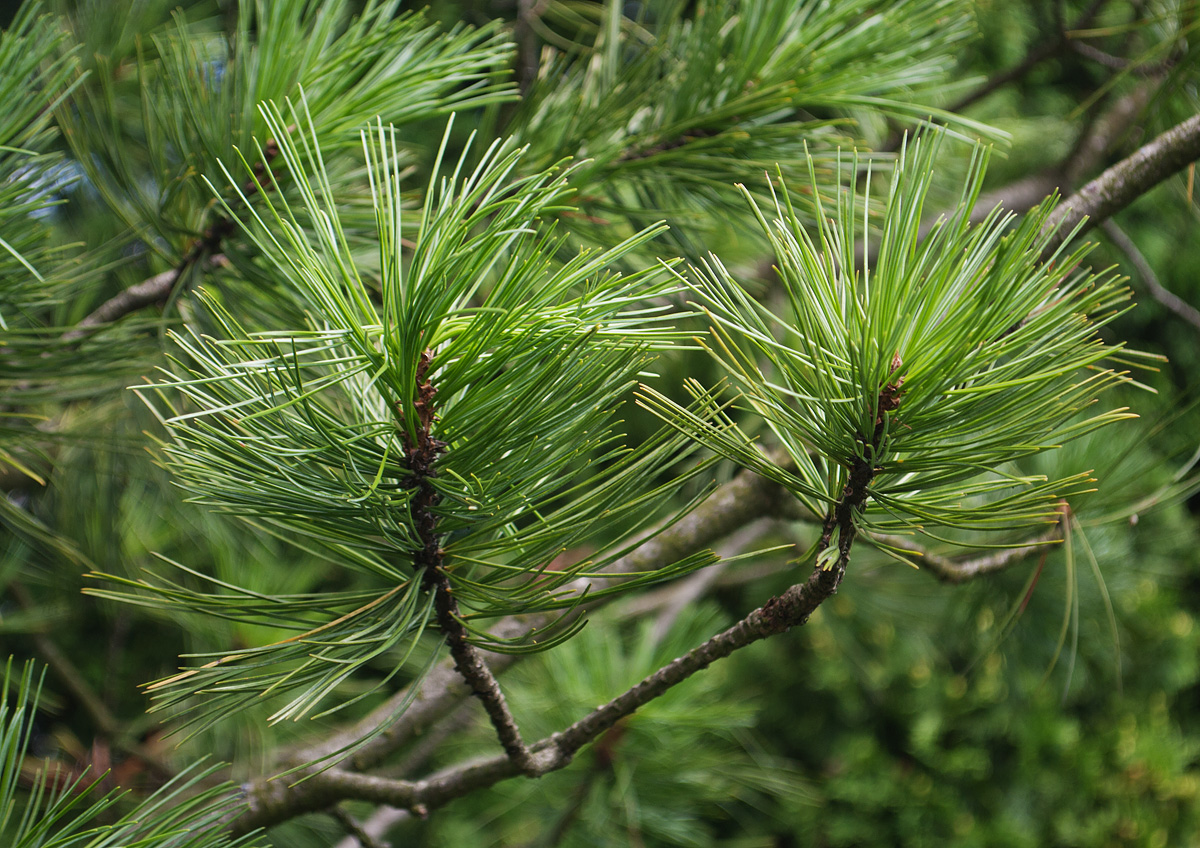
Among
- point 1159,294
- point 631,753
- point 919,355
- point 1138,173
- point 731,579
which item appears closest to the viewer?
point 919,355

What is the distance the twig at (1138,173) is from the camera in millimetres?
375

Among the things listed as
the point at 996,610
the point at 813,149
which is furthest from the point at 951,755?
the point at 813,149

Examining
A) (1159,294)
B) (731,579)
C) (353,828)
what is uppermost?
(1159,294)

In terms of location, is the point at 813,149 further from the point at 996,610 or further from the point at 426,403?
the point at 996,610

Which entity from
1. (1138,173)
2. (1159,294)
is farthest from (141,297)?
(1159,294)

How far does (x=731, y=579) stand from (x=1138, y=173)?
0.72 metres

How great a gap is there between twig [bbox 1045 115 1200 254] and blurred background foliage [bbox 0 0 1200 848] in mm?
69

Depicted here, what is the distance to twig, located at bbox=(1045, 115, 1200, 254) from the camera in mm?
375

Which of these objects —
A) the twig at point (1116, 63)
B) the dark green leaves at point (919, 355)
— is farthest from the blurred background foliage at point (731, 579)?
the dark green leaves at point (919, 355)

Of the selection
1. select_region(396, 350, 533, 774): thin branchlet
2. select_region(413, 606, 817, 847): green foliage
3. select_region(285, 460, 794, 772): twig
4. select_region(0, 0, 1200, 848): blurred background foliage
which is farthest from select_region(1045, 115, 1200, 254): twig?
select_region(413, 606, 817, 847): green foliage

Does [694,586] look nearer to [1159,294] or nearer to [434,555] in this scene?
[1159,294]

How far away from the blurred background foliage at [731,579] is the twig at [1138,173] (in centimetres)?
7

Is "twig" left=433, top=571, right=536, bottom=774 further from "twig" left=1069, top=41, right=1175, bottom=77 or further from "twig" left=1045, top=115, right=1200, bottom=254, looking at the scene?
"twig" left=1069, top=41, right=1175, bottom=77

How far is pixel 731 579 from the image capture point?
1.02 metres
